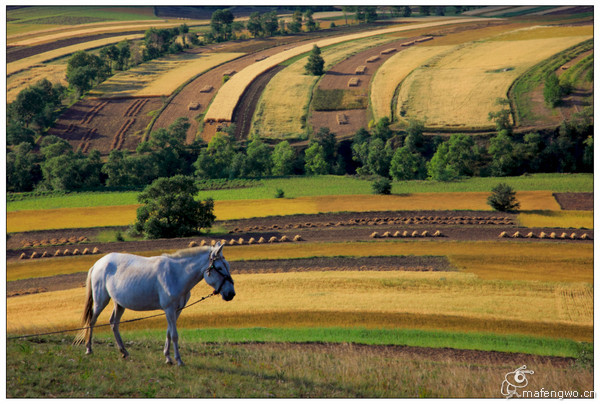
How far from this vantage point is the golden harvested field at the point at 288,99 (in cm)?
10996

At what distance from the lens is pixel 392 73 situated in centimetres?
13025

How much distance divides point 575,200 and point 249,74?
74.5 meters

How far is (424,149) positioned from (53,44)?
76674 mm

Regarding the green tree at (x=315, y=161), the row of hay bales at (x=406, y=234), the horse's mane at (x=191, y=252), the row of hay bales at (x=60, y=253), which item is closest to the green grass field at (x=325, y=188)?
the green tree at (x=315, y=161)

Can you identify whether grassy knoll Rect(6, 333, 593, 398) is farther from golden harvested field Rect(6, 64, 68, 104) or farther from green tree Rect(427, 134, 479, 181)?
golden harvested field Rect(6, 64, 68, 104)

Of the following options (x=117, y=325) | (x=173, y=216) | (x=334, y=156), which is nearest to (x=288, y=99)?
(x=334, y=156)

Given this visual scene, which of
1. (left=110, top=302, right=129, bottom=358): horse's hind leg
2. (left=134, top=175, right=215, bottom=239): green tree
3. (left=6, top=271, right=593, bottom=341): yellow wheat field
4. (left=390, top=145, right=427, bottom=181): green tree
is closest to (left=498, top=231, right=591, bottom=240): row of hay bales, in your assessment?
(left=6, top=271, right=593, bottom=341): yellow wheat field

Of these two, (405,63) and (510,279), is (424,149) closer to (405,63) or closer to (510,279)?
(405,63)

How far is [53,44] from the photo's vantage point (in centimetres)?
12069

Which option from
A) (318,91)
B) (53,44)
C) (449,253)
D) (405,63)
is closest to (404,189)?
(449,253)

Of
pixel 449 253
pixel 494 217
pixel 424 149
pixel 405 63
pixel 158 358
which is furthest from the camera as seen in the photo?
pixel 405 63

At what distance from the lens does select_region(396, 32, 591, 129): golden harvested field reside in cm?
11000

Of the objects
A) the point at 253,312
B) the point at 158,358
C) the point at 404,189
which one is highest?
the point at 158,358

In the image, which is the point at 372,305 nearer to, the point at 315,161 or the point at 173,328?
the point at 173,328
